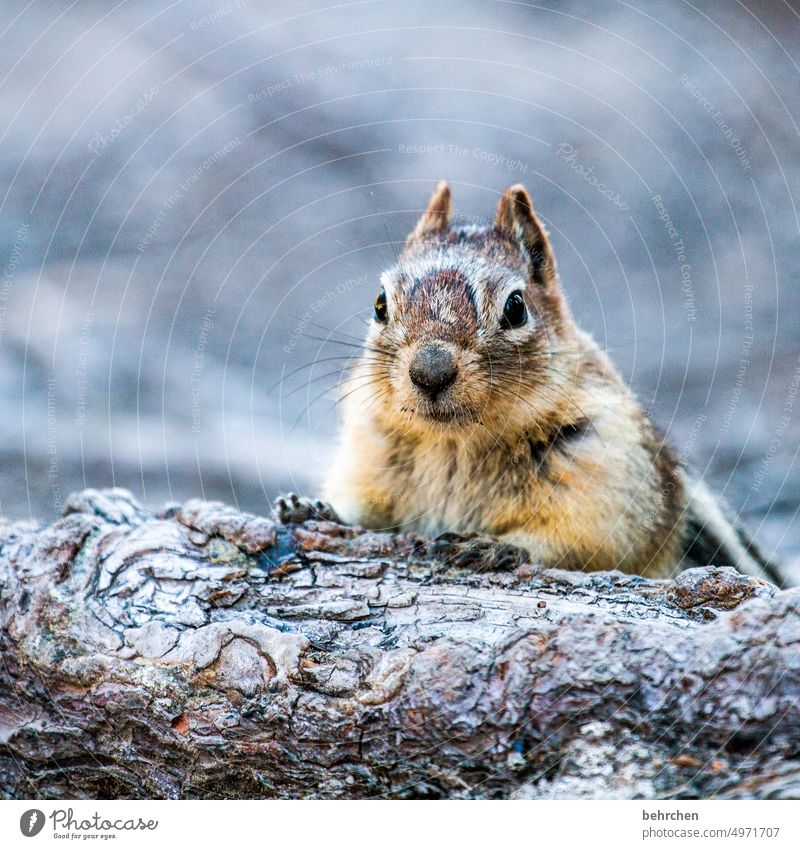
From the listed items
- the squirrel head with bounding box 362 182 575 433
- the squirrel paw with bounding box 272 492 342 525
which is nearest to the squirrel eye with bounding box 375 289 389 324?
the squirrel head with bounding box 362 182 575 433

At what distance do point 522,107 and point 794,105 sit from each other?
33.8 inches

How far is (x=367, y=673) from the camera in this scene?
178 centimetres

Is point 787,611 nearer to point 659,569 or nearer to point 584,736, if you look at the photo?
point 584,736

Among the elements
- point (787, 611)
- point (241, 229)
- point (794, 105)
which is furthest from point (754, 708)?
point (241, 229)

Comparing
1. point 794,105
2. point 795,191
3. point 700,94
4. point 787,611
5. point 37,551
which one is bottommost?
point 787,611

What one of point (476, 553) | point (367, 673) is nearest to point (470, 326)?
point (476, 553)

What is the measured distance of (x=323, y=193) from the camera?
9.66 feet

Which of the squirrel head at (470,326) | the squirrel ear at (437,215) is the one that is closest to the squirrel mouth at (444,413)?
the squirrel head at (470,326)

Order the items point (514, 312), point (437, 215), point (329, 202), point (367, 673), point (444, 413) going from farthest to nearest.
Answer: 1. point (329, 202)
2. point (437, 215)
3. point (514, 312)
4. point (444, 413)
5. point (367, 673)

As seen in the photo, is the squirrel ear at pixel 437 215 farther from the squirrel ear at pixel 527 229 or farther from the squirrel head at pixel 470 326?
the squirrel ear at pixel 527 229

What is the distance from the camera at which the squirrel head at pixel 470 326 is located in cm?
235

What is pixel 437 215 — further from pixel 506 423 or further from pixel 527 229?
pixel 506 423

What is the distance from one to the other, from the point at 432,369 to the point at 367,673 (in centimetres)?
86

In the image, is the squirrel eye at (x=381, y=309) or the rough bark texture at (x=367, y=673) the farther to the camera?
the squirrel eye at (x=381, y=309)
